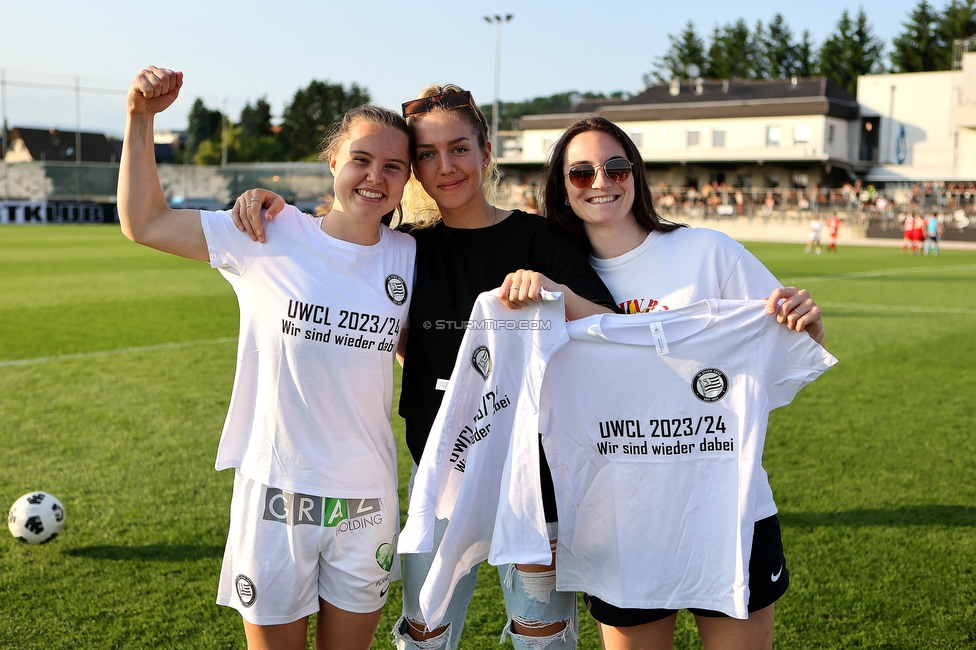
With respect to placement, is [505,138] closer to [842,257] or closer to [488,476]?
[842,257]

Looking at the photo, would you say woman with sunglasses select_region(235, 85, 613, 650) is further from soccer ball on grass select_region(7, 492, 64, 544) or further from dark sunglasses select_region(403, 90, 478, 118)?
soccer ball on grass select_region(7, 492, 64, 544)

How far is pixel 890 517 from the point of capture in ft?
16.9

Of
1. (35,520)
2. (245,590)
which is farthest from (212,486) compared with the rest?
(245,590)

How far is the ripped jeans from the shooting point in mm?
2648

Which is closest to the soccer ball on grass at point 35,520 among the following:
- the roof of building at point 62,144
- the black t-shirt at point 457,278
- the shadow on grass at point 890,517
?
the black t-shirt at point 457,278

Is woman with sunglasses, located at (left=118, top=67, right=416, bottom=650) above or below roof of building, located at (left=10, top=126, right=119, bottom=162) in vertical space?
below

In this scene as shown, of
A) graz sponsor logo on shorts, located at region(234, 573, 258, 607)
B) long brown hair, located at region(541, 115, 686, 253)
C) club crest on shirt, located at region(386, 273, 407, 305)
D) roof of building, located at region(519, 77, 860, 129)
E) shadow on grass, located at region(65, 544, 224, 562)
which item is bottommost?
shadow on grass, located at region(65, 544, 224, 562)

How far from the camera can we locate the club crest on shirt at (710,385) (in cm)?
249

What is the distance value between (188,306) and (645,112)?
161 ft

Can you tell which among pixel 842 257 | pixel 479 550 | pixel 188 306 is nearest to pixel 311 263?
pixel 479 550

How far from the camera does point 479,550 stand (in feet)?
8.45

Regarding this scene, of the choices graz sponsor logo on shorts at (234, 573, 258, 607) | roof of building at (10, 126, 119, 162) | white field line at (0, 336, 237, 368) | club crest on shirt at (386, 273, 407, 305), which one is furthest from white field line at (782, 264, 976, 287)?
roof of building at (10, 126, 119, 162)

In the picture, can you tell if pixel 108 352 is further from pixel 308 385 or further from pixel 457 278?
pixel 457 278

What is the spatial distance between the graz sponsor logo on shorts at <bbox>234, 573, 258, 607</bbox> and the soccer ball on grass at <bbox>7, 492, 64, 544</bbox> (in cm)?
253
